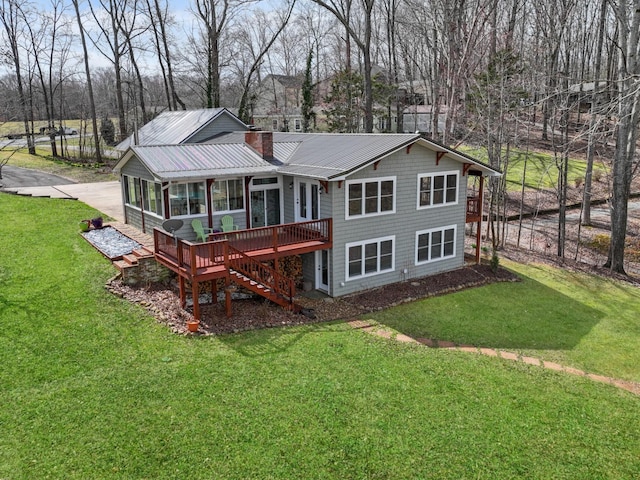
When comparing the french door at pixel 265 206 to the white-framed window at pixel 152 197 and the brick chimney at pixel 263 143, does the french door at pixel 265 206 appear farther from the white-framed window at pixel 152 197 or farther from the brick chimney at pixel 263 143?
the white-framed window at pixel 152 197

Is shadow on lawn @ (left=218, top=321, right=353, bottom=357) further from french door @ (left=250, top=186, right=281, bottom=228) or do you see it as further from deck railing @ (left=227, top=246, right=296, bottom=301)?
french door @ (left=250, top=186, right=281, bottom=228)

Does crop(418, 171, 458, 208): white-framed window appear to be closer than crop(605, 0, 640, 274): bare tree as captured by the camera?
Yes

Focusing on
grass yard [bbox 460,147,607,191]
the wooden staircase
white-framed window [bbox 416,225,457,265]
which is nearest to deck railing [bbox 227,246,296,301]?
the wooden staircase

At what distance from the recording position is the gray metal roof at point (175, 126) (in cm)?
2191

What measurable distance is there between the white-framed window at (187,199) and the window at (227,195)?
1.28ft

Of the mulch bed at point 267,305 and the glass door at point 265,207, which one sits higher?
the glass door at point 265,207

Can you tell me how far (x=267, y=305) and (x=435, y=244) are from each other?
695 cm

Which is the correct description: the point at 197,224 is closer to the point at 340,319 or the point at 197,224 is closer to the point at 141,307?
the point at 141,307

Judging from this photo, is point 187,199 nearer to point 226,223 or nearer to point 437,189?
point 226,223

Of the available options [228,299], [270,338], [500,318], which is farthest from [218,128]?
[500,318]

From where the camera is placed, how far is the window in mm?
15898

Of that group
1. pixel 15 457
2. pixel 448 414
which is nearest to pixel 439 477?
pixel 448 414

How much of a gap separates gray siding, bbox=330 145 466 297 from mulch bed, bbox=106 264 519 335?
392 mm

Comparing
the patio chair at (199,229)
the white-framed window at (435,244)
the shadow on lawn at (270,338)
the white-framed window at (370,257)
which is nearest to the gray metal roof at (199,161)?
the patio chair at (199,229)
